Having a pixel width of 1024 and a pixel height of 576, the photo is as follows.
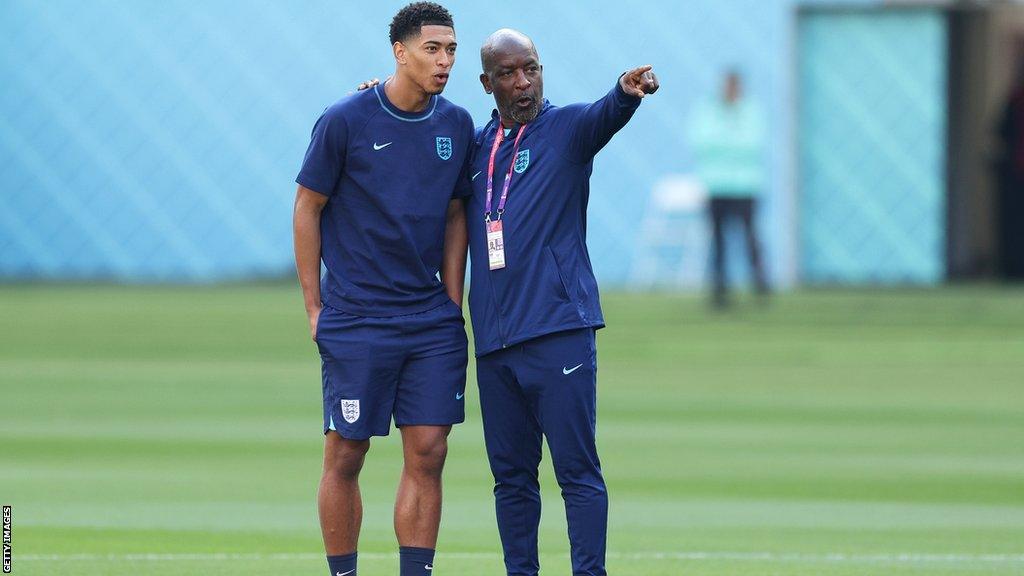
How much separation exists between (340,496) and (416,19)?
1.70 meters

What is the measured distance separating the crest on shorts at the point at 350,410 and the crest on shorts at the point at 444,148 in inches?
35.8

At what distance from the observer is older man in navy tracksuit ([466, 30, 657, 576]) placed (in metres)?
7.11

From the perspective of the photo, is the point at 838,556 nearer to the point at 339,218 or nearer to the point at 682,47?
the point at 339,218

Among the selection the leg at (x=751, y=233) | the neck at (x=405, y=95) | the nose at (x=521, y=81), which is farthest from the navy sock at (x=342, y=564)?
the leg at (x=751, y=233)

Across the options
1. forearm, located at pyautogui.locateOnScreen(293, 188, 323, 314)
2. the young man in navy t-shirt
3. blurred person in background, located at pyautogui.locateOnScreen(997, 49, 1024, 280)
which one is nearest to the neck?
the young man in navy t-shirt

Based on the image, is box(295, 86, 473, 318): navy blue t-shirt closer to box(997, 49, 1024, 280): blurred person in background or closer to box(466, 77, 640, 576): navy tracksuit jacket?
box(466, 77, 640, 576): navy tracksuit jacket

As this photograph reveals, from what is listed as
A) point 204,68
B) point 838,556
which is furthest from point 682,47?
point 838,556

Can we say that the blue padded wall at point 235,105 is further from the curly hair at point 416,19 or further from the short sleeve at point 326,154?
the short sleeve at point 326,154

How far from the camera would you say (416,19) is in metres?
7.26

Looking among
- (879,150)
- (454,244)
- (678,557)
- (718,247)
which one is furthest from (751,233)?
(454,244)

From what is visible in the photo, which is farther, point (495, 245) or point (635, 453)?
point (635, 453)

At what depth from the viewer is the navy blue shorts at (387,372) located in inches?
285

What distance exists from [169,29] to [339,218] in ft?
84.8

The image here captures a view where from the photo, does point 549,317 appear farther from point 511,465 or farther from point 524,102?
point 524,102
